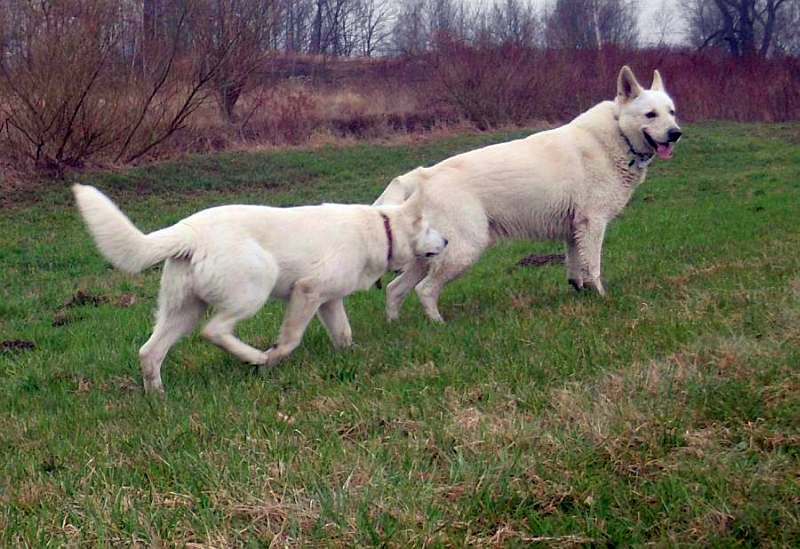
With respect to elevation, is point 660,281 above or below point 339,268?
below

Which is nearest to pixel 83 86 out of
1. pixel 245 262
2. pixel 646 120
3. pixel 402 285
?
pixel 402 285

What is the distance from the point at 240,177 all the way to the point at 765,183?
458 inches

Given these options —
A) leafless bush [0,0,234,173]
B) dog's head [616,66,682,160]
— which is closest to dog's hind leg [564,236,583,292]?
dog's head [616,66,682,160]

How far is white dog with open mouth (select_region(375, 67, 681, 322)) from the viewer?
7.02 m

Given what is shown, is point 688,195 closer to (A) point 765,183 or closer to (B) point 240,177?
(A) point 765,183

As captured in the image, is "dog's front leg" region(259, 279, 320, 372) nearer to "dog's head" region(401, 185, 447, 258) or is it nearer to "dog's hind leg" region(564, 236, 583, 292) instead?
"dog's head" region(401, 185, 447, 258)

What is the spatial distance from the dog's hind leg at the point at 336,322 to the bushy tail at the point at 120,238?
1326 millimetres

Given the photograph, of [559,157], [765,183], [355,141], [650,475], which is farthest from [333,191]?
[650,475]

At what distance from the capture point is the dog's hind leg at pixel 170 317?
527 centimetres

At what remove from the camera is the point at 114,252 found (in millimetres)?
4957

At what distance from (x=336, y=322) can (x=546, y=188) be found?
2311 mm

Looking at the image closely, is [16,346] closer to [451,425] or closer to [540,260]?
[451,425]

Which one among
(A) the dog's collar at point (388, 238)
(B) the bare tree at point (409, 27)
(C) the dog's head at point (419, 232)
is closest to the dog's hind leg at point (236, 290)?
(A) the dog's collar at point (388, 238)

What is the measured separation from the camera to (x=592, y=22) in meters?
50.0
